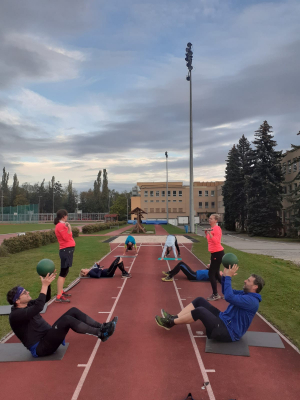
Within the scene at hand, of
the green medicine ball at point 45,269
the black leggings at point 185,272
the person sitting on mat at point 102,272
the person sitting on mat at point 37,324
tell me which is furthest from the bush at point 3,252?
the person sitting on mat at point 37,324

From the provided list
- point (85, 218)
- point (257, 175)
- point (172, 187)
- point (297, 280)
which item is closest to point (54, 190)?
point (85, 218)

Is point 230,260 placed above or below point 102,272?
above

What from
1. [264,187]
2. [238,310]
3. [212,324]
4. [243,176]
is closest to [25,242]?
[212,324]

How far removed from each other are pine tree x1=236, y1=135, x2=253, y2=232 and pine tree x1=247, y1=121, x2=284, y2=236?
6.73 ft

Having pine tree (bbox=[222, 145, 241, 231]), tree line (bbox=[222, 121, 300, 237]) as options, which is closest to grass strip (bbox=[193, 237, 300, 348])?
tree line (bbox=[222, 121, 300, 237])

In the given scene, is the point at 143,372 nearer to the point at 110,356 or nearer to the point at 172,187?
the point at 110,356

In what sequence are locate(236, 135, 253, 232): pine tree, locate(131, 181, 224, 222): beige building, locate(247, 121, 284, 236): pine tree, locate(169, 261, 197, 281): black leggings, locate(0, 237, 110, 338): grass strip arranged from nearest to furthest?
locate(0, 237, 110, 338): grass strip < locate(169, 261, 197, 281): black leggings < locate(247, 121, 284, 236): pine tree < locate(236, 135, 253, 232): pine tree < locate(131, 181, 224, 222): beige building

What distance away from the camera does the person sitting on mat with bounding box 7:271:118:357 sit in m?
4.69

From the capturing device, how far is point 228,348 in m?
5.36

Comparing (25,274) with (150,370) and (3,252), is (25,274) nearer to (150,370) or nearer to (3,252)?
(3,252)

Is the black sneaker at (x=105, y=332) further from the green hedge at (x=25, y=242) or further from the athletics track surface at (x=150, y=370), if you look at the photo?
the green hedge at (x=25, y=242)

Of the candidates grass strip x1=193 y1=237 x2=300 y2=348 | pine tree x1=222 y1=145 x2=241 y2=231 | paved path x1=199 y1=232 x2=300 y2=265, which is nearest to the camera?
grass strip x1=193 y1=237 x2=300 y2=348

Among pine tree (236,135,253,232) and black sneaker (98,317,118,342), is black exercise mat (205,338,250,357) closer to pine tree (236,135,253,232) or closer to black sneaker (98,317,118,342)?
black sneaker (98,317,118,342)

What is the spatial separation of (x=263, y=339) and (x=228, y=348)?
0.88 metres
